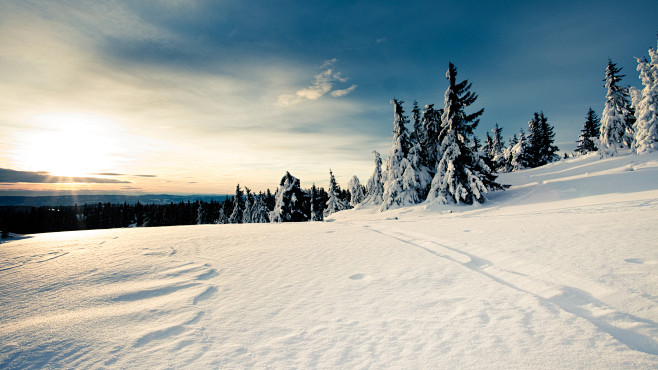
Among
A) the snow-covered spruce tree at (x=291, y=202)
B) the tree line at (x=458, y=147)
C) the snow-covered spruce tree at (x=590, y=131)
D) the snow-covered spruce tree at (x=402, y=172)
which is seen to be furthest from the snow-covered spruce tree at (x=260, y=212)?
the snow-covered spruce tree at (x=590, y=131)

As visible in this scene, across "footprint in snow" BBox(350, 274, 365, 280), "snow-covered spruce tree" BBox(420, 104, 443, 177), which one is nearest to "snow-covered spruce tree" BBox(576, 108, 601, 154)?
"snow-covered spruce tree" BBox(420, 104, 443, 177)

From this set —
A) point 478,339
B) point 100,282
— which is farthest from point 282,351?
point 100,282

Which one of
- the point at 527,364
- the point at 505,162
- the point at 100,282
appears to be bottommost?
Answer: the point at 527,364

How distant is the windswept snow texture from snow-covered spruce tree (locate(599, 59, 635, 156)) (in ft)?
96.3

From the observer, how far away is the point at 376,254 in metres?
6.52

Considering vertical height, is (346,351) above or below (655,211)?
below

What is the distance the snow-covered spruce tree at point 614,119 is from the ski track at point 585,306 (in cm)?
3389

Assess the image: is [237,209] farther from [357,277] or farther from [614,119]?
[614,119]

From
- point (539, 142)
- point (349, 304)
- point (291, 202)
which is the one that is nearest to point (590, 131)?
point (539, 142)

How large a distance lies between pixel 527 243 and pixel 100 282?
10093 millimetres

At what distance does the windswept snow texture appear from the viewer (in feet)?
8.66

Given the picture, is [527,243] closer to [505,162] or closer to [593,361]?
[593,361]

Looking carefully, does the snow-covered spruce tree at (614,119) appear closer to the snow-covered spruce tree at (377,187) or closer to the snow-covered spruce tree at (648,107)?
the snow-covered spruce tree at (648,107)

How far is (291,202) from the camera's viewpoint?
2827 cm
